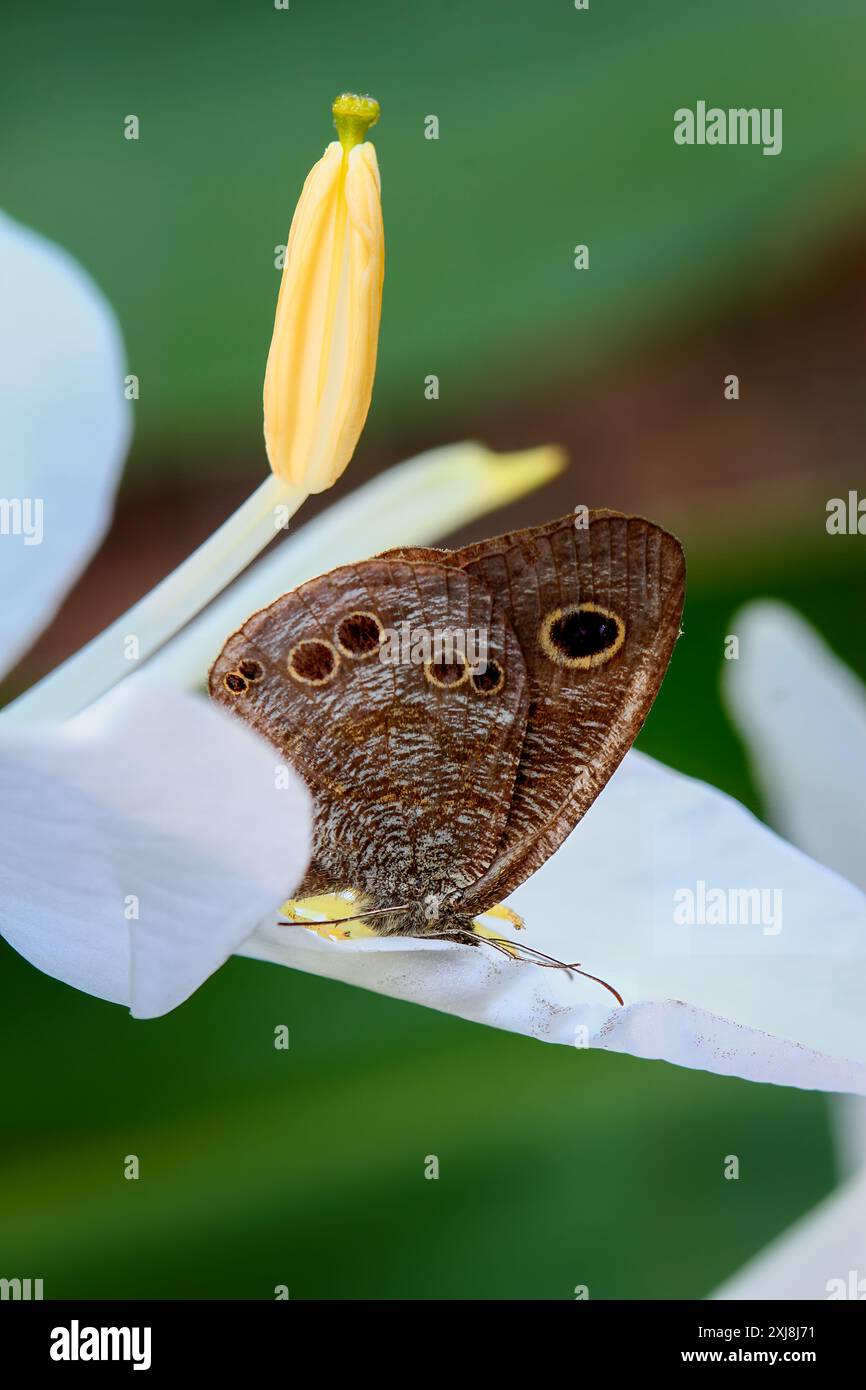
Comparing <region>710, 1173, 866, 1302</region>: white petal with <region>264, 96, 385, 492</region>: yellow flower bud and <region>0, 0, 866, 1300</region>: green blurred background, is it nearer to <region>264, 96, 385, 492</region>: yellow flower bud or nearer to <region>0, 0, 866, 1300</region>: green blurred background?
<region>0, 0, 866, 1300</region>: green blurred background

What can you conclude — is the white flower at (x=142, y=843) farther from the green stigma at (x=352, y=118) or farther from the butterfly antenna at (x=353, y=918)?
the green stigma at (x=352, y=118)

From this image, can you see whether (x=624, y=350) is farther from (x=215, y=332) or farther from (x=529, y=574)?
(x=529, y=574)

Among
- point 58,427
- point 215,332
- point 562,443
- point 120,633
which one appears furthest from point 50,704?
point 562,443

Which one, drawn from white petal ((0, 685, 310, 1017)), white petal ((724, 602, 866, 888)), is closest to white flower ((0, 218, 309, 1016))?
white petal ((0, 685, 310, 1017))

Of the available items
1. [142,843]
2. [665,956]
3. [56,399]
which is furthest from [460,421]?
[142,843]

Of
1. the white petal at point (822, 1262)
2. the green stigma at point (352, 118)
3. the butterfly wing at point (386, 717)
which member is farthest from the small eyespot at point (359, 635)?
the white petal at point (822, 1262)

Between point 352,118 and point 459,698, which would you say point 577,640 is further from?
point 352,118
